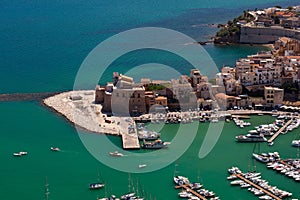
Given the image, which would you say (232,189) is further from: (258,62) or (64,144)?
(258,62)

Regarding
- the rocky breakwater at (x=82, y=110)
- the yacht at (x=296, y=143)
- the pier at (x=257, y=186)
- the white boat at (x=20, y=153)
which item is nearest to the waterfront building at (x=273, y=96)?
the yacht at (x=296, y=143)

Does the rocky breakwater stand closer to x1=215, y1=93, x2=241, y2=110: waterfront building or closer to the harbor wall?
x1=215, y1=93, x2=241, y2=110: waterfront building

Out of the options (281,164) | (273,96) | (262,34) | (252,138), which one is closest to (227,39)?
(262,34)

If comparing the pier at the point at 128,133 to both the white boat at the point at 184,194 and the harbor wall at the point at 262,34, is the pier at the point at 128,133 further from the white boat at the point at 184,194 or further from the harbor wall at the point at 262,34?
the harbor wall at the point at 262,34

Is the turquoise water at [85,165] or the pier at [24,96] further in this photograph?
the pier at [24,96]

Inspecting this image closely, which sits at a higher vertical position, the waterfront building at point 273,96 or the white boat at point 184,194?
the waterfront building at point 273,96

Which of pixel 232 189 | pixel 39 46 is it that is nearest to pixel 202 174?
pixel 232 189
